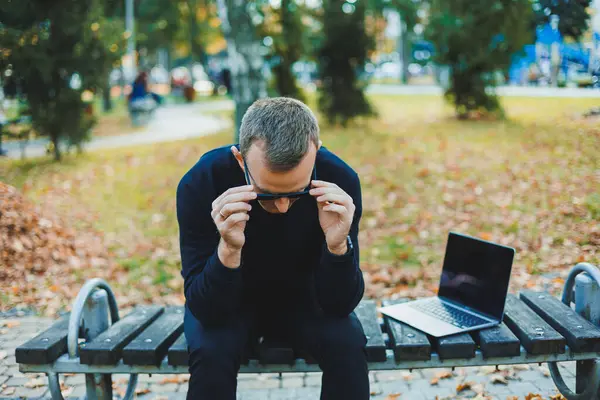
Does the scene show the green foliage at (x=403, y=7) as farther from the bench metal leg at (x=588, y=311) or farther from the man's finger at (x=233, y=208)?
the man's finger at (x=233, y=208)

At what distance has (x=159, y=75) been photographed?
63.7m

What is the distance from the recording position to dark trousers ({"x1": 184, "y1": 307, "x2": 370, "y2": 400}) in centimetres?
262

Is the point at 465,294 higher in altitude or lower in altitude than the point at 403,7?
lower

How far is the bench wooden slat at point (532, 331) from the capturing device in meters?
2.88

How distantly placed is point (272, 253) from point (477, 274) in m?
1.20

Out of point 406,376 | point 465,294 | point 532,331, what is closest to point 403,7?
point 406,376

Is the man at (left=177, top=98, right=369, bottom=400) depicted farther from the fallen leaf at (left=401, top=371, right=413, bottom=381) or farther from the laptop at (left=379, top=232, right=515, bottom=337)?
the fallen leaf at (left=401, top=371, right=413, bottom=381)

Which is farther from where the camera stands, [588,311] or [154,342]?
[588,311]

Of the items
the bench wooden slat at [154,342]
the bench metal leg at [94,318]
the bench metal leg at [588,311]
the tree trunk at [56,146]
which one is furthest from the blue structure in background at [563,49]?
the tree trunk at [56,146]

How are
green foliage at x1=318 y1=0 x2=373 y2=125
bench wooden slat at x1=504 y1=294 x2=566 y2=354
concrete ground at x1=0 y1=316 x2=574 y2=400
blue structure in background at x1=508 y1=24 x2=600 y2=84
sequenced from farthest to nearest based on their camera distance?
green foliage at x1=318 y1=0 x2=373 y2=125, blue structure in background at x1=508 y1=24 x2=600 y2=84, concrete ground at x1=0 y1=316 x2=574 y2=400, bench wooden slat at x1=504 y1=294 x2=566 y2=354

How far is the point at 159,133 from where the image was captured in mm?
17000

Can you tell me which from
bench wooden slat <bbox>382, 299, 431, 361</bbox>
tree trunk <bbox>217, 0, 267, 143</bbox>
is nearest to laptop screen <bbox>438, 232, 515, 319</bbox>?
bench wooden slat <bbox>382, 299, 431, 361</bbox>

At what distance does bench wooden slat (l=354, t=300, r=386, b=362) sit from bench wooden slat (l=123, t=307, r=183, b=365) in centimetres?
97

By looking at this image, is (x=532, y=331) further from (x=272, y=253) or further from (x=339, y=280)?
(x=272, y=253)
